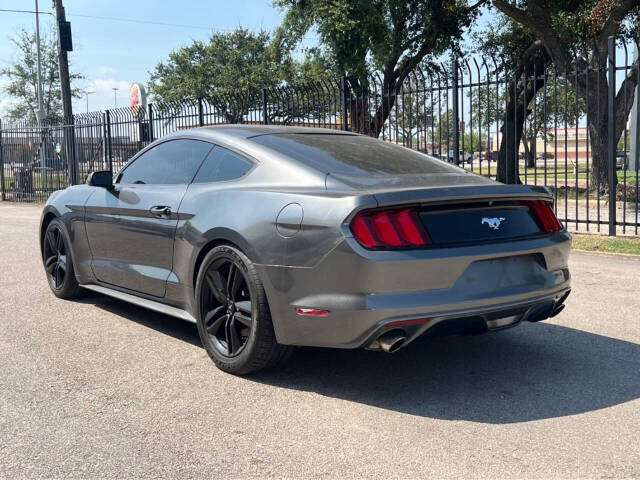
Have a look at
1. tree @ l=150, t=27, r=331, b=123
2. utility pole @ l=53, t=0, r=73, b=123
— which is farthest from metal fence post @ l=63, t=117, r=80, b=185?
tree @ l=150, t=27, r=331, b=123

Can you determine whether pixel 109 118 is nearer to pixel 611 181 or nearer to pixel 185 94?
pixel 611 181

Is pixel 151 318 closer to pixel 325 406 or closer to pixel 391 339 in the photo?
pixel 325 406

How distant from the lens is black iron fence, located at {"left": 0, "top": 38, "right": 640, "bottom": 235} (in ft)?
36.8

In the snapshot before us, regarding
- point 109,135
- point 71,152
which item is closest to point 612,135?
point 109,135

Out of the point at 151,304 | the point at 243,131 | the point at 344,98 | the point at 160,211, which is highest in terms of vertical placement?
the point at 344,98

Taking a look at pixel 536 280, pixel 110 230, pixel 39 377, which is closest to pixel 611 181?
pixel 536 280

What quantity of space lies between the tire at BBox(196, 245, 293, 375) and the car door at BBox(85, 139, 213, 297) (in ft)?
1.73

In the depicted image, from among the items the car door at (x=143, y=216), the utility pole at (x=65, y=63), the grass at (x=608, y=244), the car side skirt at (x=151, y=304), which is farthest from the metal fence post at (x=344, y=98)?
the utility pole at (x=65, y=63)

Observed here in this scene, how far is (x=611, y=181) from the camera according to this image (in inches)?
403

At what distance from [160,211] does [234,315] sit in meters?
1.08

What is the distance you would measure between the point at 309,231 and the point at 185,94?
49.1 m

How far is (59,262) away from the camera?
21.1 ft

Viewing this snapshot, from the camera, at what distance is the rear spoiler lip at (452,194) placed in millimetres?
3652

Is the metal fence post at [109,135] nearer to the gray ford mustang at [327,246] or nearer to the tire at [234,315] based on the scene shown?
the gray ford mustang at [327,246]
